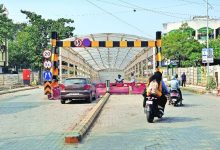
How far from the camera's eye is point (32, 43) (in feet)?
224

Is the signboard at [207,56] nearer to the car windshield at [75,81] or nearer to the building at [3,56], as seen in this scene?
the car windshield at [75,81]

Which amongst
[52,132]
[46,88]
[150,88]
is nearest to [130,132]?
[52,132]

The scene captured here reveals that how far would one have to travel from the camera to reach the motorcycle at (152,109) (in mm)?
14484

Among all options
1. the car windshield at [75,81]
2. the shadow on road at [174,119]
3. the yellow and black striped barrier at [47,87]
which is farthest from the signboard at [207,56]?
the shadow on road at [174,119]

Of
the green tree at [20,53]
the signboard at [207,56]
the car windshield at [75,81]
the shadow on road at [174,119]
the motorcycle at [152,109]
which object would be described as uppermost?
the green tree at [20,53]

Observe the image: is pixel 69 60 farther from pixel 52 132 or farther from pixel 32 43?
pixel 32 43

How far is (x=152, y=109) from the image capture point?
14.6m

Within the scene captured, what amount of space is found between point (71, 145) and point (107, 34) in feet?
76.2

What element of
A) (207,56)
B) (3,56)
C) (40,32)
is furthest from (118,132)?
(3,56)

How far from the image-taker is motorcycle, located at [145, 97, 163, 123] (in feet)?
47.5

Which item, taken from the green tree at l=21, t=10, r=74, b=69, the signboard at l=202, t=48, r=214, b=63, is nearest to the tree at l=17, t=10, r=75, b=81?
the green tree at l=21, t=10, r=74, b=69

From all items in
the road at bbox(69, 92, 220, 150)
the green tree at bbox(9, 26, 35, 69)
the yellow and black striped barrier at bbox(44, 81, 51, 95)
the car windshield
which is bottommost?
the road at bbox(69, 92, 220, 150)

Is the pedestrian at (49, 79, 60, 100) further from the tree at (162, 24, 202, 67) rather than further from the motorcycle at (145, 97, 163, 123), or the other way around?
the tree at (162, 24, 202, 67)

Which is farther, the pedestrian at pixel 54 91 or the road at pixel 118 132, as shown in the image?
the pedestrian at pixel 54 91
